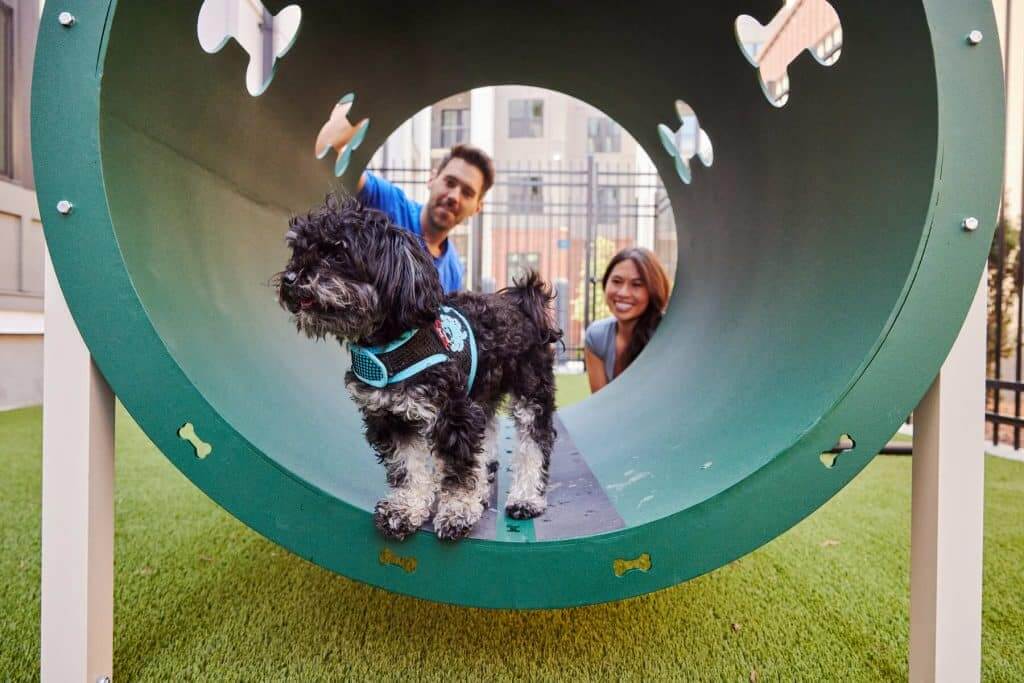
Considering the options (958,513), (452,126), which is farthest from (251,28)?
(452,126)

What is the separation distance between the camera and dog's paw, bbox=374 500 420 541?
155 centimetres

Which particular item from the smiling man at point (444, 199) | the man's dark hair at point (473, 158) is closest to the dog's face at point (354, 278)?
the smiling man at point (444, 199)

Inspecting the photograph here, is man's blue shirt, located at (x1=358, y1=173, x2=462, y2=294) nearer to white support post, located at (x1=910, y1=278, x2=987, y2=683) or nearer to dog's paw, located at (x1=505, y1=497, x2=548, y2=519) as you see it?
dog's paw, located at (x1=505, y1=497, x2=548, y2=519)

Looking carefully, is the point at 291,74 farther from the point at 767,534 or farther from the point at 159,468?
the point at 159,468

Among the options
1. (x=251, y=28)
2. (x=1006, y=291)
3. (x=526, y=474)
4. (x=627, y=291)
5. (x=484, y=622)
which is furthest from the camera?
(x=251, y=28)

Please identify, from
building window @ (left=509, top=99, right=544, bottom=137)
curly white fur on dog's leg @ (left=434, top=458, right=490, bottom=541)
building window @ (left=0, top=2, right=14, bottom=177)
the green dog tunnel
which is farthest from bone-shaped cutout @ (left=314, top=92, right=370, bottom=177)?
building window @ (left=509, top=99, right=544, bottom=137)

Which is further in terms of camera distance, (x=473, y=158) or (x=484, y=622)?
(x=473, y=158)

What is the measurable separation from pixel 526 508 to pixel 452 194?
2.25m

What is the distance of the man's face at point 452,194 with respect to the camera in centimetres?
366

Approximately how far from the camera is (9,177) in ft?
20.2

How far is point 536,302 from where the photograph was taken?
7.32 ft

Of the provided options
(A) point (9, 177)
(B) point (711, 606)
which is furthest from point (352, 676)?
(A) point (9, 177)

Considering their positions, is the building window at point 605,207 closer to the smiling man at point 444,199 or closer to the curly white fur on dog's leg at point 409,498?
the smiling man at point 444,199

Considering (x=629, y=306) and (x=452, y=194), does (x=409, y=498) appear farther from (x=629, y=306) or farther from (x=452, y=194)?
(x=629, y=306)
